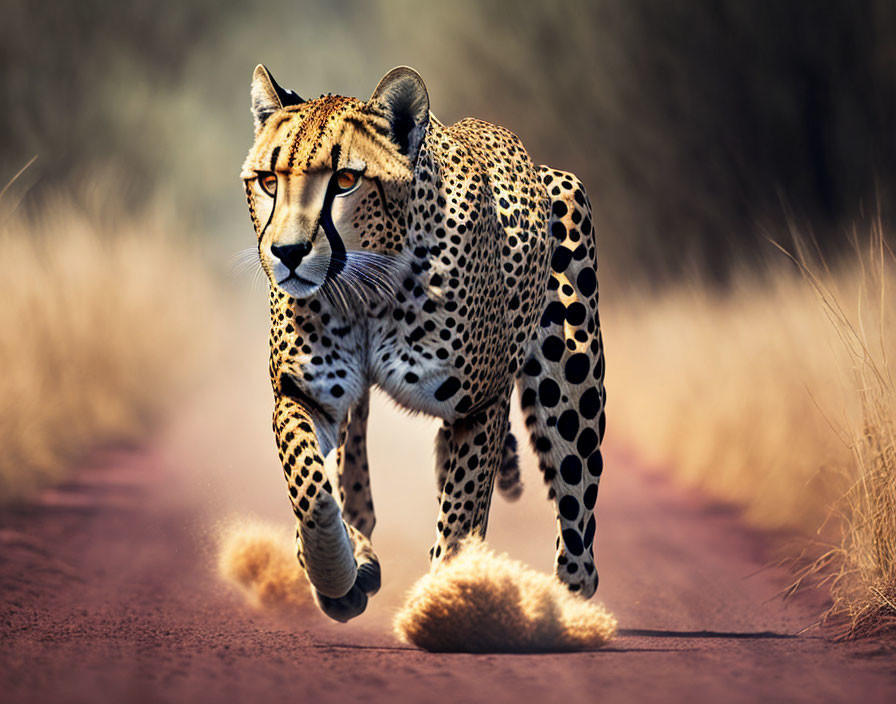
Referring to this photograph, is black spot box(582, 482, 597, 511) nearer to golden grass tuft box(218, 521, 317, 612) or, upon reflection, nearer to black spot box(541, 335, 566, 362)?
black spot box(541, 335, 566, 362)

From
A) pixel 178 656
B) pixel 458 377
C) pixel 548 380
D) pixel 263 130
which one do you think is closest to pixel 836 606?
pixel 548 380

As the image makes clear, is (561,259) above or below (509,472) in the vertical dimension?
above

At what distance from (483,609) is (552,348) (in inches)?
65.4

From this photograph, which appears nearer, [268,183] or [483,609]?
[268,183]

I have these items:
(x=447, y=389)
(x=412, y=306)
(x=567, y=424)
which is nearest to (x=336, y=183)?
(x=412, y=306)

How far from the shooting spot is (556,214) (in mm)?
8367

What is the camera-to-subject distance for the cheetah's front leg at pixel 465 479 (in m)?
7.69

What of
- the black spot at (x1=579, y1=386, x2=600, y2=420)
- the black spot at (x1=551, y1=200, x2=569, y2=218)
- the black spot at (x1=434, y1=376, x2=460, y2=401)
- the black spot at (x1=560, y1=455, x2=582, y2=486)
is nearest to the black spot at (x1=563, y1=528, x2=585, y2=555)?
the black spot at (x1=560, y1=455, x2=582, y2=486)

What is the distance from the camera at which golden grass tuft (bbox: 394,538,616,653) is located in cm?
738

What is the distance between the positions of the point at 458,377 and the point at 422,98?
146 cm

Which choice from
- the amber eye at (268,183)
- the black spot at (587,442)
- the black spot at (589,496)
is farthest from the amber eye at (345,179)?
the black spot at (589,496)

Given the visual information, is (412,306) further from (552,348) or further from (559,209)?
(559,209)

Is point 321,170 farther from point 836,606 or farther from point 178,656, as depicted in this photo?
point 836,606

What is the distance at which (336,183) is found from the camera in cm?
698
